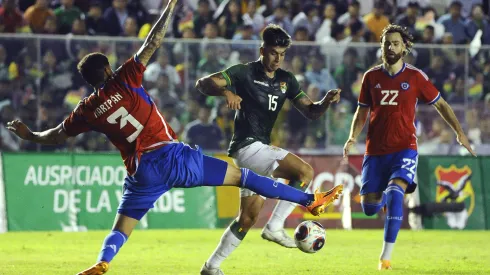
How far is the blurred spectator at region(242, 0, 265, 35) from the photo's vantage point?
2353 centimetres

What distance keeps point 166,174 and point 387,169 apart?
11.9ft

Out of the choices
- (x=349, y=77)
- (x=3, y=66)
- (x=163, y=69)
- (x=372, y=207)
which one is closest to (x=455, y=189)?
(x=349, y=77)

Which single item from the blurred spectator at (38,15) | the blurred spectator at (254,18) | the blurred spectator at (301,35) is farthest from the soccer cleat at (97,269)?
the blurred spectator at (254,18)

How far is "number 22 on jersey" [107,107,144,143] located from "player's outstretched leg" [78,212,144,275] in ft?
2.50

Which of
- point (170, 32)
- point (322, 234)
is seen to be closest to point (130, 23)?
point (170, 32)

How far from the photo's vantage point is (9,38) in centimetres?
1922

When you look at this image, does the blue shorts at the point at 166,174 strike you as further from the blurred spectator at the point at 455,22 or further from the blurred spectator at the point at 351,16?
the blurred spectator at the point at 455,22

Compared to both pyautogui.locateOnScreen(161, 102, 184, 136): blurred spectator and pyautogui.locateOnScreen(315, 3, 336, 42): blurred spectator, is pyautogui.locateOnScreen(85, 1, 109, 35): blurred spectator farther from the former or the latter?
pyautogui.locateOnScreen(315, 3, 336, 42): blurred spectator

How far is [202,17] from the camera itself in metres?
22.9

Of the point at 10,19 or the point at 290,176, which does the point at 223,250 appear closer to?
the point at 290,176

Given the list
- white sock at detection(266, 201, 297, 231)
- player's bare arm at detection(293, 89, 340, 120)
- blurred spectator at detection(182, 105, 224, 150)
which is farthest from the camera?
blurred spectator at detection(182, 105, 224, 150)

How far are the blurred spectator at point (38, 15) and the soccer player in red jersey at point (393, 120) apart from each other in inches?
406

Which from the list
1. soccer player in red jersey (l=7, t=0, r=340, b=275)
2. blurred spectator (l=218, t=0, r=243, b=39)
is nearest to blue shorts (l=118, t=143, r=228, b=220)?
soccer player in red jersey (l=7, t=0, r=340, b=275)

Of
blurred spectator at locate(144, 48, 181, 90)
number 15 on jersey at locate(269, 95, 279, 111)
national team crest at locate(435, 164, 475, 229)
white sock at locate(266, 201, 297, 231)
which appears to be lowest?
national team crest at locate(435, 164, 475, 229)
